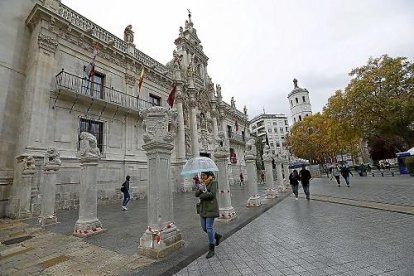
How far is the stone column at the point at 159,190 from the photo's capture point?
423 centimetres

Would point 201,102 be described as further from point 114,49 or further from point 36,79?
point 36,79

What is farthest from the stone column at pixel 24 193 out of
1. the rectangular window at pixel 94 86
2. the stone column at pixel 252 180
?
the stone column at pixel 252 180

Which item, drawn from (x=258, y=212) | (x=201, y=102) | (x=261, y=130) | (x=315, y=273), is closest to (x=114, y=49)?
(x=201, y=102)

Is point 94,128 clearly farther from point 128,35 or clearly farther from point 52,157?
point 128,35

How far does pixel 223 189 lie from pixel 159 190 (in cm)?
319

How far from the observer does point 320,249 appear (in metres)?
3.99

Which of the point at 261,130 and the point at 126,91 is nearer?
the point at 126,91

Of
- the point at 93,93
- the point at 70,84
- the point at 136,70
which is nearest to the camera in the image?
the point at 70,84

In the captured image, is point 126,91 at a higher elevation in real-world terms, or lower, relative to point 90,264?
higher

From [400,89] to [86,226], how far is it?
83.3 feet

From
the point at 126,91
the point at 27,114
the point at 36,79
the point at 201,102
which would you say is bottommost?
the point at 27,114

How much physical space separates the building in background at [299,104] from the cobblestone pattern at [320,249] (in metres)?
72.7

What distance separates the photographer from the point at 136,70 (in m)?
17.0

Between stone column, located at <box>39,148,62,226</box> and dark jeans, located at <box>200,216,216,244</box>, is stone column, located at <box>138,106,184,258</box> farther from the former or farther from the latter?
stone column, located at <box>39,148,62,226</box>
